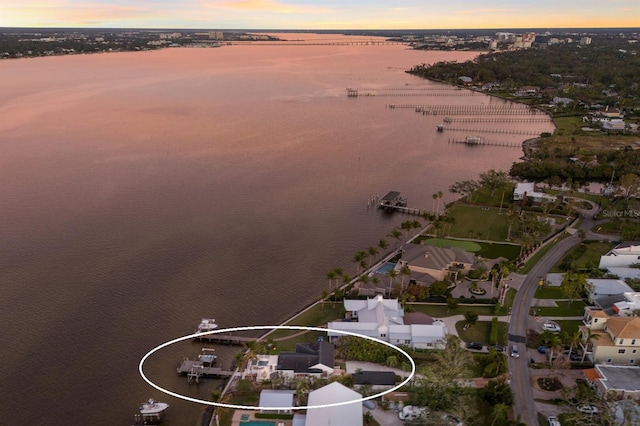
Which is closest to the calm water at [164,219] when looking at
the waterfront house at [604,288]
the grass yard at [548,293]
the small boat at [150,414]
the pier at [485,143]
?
the small boat at [150,414]

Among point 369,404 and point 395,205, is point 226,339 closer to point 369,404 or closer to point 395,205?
point 369,404

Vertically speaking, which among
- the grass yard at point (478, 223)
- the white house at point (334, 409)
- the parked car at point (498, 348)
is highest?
the grass yard at point (478, 223)

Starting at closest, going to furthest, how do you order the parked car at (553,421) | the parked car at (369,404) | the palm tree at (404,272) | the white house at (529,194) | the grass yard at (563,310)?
the parked car at (553,421) → the parked car at (369,404) → the grass yard at (563,310) → the palm tree at (404,272) → the white house at (529,194)

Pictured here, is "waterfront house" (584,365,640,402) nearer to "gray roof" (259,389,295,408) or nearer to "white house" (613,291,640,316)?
"white house" (613,291,640,316)

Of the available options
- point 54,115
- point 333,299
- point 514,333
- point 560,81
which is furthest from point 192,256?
point 560,81

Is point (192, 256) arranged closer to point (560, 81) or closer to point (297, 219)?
point (297, 219)

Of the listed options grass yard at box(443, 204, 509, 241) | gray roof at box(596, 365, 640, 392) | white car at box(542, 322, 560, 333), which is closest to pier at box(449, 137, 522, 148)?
grass yard at box(443, 204, 509, 241)

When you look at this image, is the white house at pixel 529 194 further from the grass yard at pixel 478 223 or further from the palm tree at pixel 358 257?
the palm tree at pixel 358 257

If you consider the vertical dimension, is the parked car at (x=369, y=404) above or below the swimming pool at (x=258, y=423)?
above
